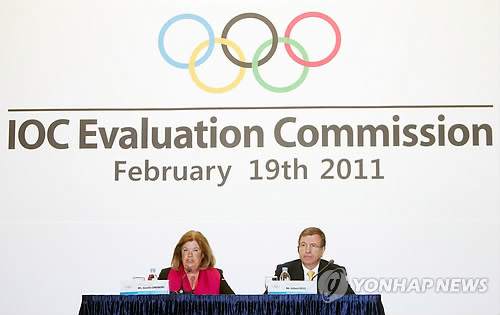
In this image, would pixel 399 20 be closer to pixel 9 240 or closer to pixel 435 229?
pixel 435 229

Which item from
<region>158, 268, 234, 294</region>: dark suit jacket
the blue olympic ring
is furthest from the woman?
the blue olympic ring

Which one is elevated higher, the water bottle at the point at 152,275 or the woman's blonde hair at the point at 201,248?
the woman's blonde hair at the point at 201,248

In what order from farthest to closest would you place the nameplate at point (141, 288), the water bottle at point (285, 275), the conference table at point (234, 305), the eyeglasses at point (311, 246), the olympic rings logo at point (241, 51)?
the olympic rings logo at point (241, 51), the eyeglasses at point (311, 246), the water bottle at point (285, 275), the nameplate at point (141, 288), the conference table at point (234, 305)

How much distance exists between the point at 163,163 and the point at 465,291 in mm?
2371

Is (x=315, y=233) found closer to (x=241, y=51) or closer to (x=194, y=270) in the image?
(x=194, y=270)

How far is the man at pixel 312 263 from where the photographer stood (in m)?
4.86

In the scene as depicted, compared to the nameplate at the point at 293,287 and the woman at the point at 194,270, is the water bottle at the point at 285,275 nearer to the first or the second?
the woman at the point at 194,270

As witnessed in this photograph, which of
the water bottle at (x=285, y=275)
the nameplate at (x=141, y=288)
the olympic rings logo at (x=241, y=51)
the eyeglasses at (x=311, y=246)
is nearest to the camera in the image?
the nameplate at (x=141, y=288)

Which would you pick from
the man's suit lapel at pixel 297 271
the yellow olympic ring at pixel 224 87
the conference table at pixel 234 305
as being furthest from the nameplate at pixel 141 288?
the yellow olympic ring at pixel 224 87

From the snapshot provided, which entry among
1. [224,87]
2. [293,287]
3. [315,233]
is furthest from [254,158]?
[293,287]

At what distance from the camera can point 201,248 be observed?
5008 mm

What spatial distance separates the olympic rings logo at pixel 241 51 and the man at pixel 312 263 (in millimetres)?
1091

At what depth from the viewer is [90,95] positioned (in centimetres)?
520

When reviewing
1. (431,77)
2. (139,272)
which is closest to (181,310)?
(139,272)
